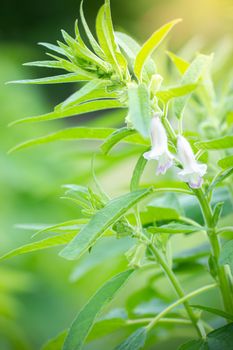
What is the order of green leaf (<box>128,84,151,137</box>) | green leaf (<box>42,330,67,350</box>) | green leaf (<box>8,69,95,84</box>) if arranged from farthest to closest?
green leaf (<box>42,330,67,350</box>)
green leaf (<box>8,69,95,84</box>)
green leaf (<box>128,84,151,137</box>)

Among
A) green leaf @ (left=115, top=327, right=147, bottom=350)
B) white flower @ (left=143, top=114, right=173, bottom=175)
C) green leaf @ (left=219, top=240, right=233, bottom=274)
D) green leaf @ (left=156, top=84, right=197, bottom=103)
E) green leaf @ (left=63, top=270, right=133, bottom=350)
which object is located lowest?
green leaf @ (left=115, top=327, right=147, bottom=350)

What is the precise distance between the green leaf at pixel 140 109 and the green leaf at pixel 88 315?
0.61ft

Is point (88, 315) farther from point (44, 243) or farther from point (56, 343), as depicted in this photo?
point (56, 343)

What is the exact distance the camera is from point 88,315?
0.54 metres

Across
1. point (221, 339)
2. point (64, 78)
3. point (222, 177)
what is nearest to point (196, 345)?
point (221, 339)

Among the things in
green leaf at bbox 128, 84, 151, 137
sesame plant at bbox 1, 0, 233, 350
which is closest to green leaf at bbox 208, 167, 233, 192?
sesame plant at bbox 1, 0, 233, 350

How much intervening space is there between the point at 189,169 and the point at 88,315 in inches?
6.3

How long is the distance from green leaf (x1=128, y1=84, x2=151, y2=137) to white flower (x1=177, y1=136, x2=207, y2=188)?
0.22 feet

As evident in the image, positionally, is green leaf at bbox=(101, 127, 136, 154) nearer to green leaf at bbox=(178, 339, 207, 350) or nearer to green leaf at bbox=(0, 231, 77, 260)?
green leaf at bbox=(0, 231, 77, 260)

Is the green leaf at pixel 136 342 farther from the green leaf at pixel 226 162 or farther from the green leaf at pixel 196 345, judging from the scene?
the green leaf at pixel 226 162

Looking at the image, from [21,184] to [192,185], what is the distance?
3.68 ft

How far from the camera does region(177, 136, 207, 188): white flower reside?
0.51 meters

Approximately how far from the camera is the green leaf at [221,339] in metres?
0.57

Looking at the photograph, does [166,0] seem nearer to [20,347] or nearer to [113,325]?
[20,347]
